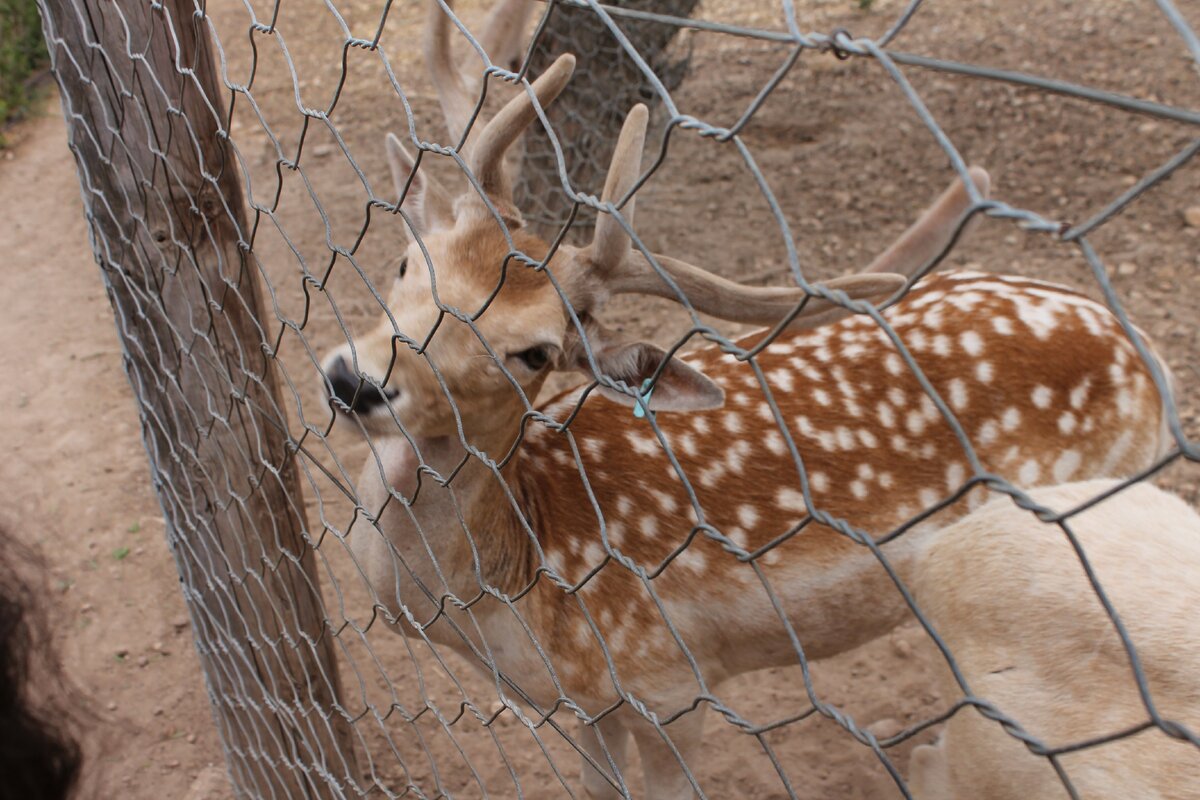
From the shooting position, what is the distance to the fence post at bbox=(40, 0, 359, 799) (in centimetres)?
185

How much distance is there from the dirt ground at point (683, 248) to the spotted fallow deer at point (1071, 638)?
1.42ft

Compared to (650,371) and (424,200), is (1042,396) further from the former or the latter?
(424,200)

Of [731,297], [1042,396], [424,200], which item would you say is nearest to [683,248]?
[1042,396]

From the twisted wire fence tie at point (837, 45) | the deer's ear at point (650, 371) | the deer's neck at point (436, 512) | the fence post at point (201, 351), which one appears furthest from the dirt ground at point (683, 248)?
the twisted wire fence tie at point (837, 45)

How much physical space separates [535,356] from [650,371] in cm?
23

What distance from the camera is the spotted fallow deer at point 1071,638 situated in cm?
138

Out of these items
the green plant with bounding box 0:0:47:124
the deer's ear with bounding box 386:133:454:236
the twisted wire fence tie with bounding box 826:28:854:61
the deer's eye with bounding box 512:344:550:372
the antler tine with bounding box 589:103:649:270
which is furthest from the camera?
the green plant with bounding box 0:0:47:124

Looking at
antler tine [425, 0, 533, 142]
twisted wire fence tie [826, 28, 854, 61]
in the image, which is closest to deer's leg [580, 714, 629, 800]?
antler tine [425, 0, 533, 142]

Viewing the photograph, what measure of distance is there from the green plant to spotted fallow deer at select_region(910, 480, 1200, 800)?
Answer: 24.5ft

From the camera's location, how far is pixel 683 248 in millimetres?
5121

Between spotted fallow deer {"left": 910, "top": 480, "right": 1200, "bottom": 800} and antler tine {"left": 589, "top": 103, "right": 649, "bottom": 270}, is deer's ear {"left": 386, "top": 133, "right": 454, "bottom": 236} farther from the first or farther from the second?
spotted fallow deer {"left": 910, "top": 480, "right": 1200, "bottom": 800}

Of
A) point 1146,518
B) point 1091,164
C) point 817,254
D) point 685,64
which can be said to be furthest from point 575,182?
point 1146,518

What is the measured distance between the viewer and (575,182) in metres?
4.85

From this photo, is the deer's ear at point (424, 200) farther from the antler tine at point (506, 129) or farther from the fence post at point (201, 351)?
the fence post at point (201, 351)
